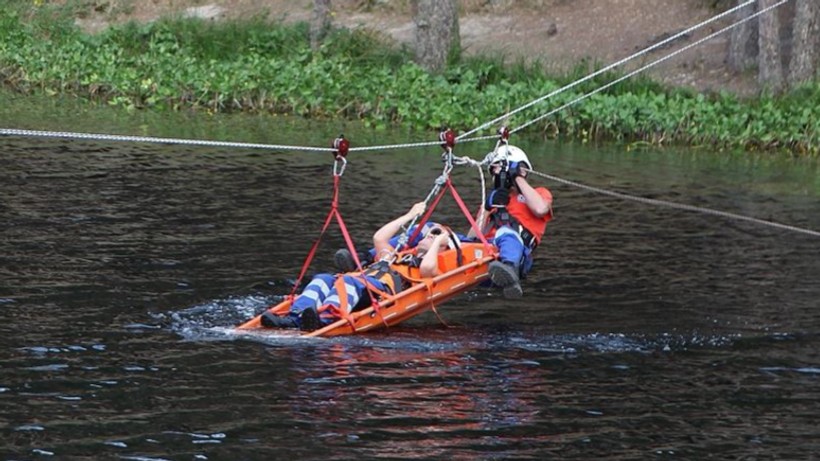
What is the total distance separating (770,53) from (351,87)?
818cm

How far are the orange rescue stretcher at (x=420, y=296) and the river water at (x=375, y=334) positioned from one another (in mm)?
189

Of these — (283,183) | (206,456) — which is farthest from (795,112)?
(206,456)

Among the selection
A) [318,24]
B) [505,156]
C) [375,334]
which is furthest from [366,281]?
[318,24]

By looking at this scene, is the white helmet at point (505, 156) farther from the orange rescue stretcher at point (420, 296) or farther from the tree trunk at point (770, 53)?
the tree trunk at point (770, 53)

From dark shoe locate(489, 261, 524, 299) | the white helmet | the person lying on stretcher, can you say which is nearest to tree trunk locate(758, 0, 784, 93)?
the white helmet

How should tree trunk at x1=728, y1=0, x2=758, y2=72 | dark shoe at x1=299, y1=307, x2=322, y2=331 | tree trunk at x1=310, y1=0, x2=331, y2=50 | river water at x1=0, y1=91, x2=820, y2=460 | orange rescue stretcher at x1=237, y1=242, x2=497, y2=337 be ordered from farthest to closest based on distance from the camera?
tree trunk at x1=310, y1=0, x2=331, y2=50, tree trunk at x1=728, y1=0, x2=758, y2=72, orange rescue stretcher at x1=237, y1=242, x2=497, y2=337, dark shoe at x1=299, y1=307, x2=322, y2=331, river water at x1=0, y1=91, x2=820, y2=460

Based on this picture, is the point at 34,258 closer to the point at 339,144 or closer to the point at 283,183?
the point at 339,144

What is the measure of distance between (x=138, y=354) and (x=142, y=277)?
285 centimetres

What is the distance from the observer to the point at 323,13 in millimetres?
31703

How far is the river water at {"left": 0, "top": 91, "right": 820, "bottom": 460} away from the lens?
9.88 meters

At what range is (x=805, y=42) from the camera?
90.2 feet

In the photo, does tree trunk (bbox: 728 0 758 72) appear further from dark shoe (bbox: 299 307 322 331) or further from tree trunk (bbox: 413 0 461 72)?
dark shoe (bbox: 299 307 322 331)

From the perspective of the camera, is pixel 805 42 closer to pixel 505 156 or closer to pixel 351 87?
pixel 351 87

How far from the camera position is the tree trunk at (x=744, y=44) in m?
29.8
